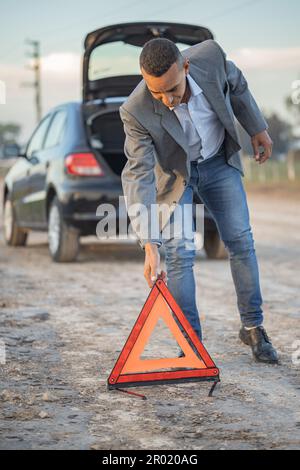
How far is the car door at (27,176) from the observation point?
1126 centimetres

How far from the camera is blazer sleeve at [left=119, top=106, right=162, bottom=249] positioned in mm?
4777

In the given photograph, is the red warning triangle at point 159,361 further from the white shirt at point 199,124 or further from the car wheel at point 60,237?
the car wheel at point 60,237

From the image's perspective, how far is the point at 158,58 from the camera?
174 inches

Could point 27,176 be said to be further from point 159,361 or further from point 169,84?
point 169,84

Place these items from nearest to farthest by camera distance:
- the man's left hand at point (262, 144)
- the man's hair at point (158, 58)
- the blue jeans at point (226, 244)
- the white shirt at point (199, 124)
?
the man's hair at point (158, 58) → the white shirt at point (199, 124) → the blue jeans at point (226, 244) → the man's left hand at point (262, 144)

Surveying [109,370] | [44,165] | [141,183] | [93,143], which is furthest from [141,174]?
[44,165]

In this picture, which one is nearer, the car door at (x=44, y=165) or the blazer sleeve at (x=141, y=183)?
the blazer sleeve at (x=141, y=183)

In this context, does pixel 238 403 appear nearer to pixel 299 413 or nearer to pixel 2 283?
pixel 299 413

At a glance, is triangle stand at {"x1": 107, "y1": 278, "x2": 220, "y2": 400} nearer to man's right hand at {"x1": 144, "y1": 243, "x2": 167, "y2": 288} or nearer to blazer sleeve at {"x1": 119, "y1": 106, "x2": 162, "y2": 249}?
man's right hand at {"x1": 144, "y1": 243, "x2": 167, "y2": 288}

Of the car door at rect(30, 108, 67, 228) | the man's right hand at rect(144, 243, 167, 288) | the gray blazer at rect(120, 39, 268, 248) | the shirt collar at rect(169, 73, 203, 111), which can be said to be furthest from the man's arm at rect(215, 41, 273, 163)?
the car door at rect(30, 108, 67, 228)


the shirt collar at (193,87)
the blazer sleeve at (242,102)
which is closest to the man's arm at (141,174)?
the shirt collar at (193,87)

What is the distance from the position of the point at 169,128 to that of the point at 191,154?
1.25 ft

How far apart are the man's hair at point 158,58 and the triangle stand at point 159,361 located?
1035 millimetres

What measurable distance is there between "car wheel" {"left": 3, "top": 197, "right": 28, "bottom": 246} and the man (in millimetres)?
7202
